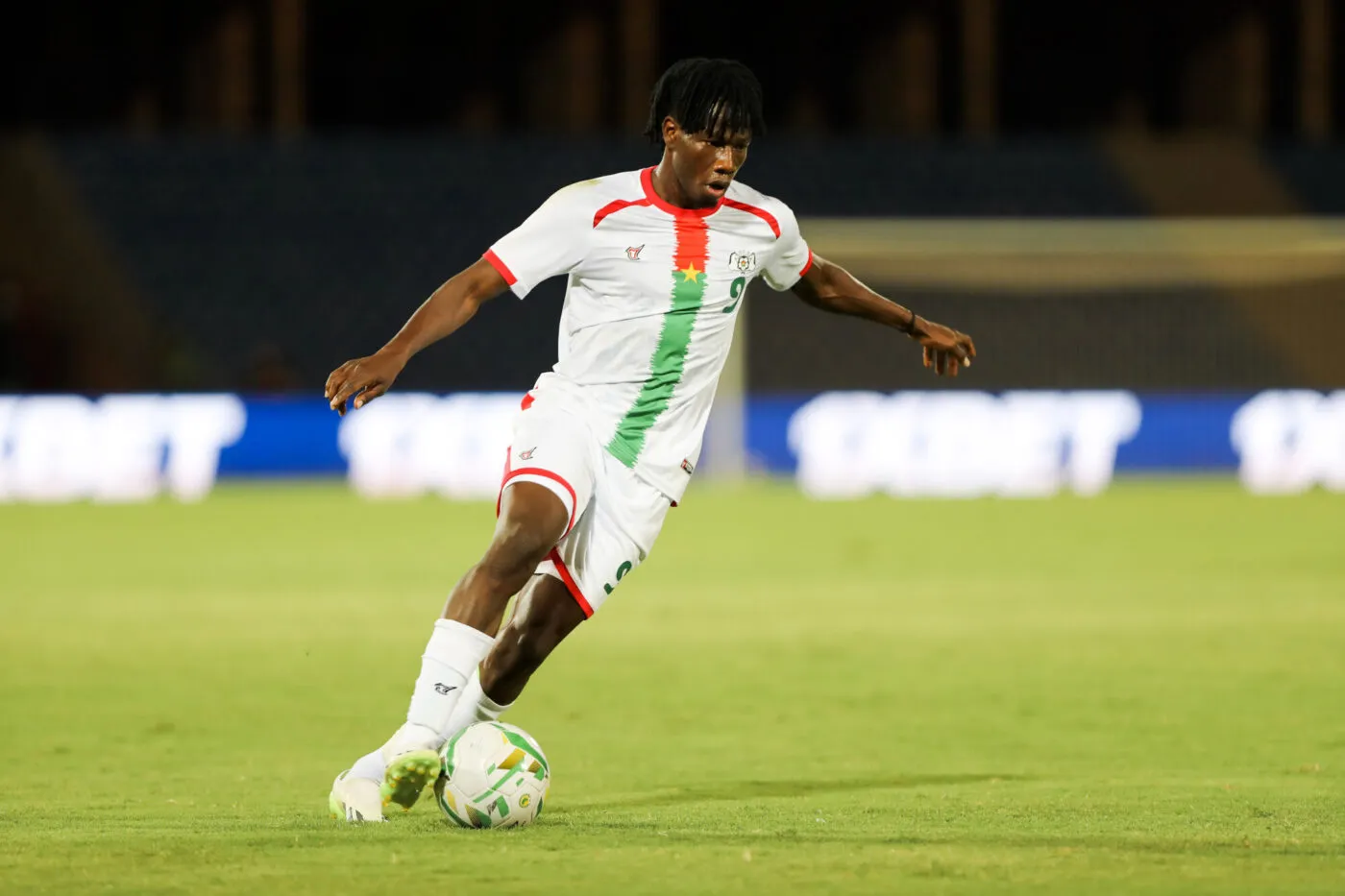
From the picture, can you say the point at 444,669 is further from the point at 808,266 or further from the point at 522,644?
the point at 808,266

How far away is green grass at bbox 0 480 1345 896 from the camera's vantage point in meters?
4.85

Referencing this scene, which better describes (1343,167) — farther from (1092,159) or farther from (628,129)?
(628,129)

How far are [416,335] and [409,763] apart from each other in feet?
3.61

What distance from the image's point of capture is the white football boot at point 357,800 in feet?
17.7

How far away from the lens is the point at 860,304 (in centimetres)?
633

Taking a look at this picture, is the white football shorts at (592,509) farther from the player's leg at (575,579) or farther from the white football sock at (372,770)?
the white football sock at (372,770)

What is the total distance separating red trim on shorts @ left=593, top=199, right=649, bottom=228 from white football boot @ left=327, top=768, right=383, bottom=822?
5.37 feet

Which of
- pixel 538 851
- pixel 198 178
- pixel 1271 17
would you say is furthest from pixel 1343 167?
pixel 538 851

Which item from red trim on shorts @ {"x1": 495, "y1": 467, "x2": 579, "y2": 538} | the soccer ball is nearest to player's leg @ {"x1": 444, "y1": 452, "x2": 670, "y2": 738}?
red trim on shorts @ {"x1": 495, "y1": 467, "x2": 579, "y2": 538}

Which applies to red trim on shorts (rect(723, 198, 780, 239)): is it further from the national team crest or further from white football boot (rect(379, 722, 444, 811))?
white football boot (rect(379, 722, 444, 811))

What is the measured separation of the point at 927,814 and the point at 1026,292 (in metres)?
19.3

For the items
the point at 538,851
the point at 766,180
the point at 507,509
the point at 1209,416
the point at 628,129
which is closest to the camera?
the point at 538,851

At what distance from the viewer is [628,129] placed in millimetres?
28375

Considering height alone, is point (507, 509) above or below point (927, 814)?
above
